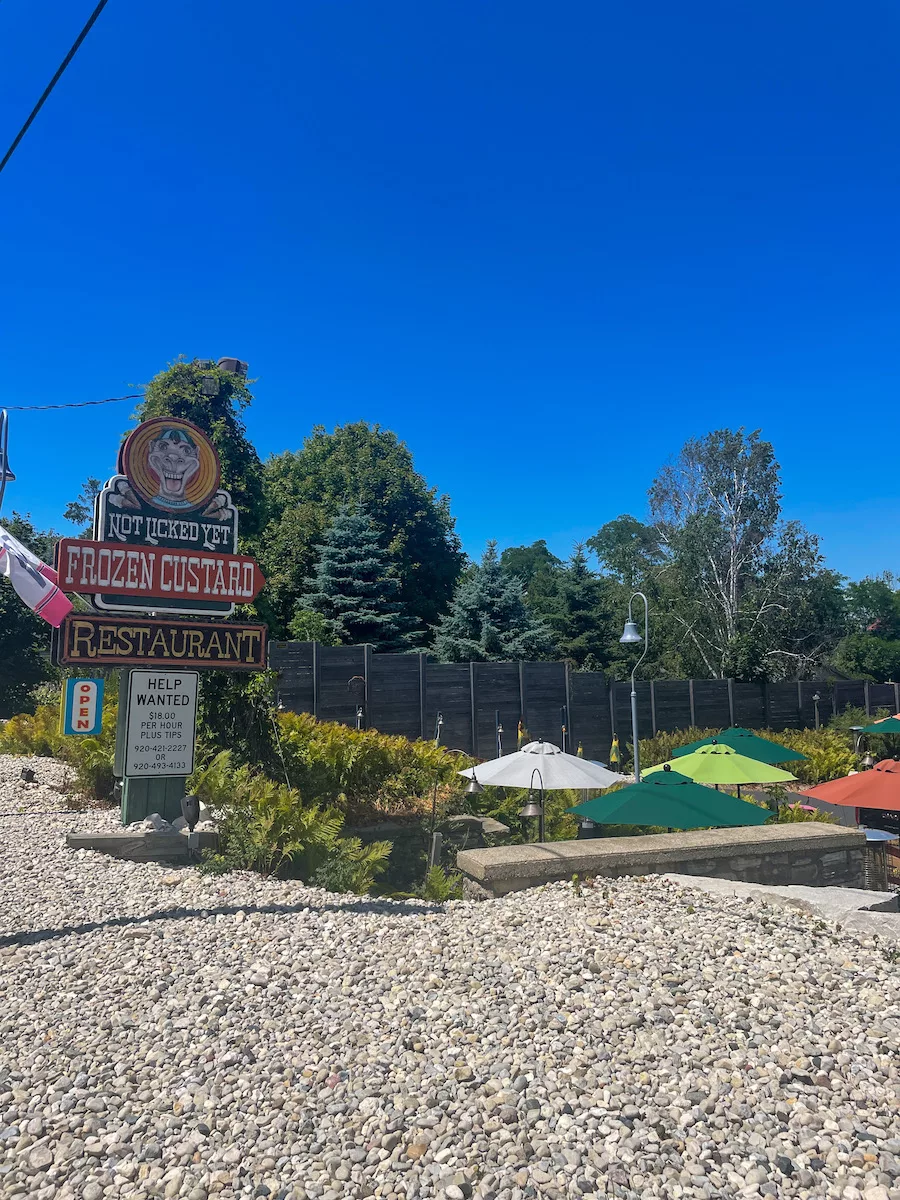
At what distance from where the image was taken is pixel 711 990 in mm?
4582

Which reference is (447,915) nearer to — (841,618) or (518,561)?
(841,618)

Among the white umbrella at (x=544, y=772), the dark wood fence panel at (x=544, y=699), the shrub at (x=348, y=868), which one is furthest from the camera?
the dark wood fence panel at (x=544, y=699)

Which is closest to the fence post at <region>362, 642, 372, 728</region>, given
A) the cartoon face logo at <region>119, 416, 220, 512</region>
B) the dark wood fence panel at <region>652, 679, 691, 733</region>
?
the cartoon face logo at <region>119, 416, 220, 512</region>

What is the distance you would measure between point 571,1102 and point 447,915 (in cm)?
265

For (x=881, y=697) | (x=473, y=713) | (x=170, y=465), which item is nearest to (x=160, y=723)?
(x=170, y=465)

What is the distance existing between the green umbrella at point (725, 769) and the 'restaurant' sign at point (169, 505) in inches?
232

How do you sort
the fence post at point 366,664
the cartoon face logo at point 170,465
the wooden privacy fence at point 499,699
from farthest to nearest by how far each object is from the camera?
the fence post at point 366,664
the wooden privacy fence at point 499,699
the cartoon face logo at point 170,465

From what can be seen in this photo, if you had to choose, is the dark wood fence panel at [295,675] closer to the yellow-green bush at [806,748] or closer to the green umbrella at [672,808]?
the yellow-green bush at [806,748]

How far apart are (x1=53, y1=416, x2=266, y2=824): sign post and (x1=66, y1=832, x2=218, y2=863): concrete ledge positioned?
899 millimetres

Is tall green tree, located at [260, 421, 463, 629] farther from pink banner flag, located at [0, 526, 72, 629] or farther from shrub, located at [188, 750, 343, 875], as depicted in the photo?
shrub, located at [188, 750, 343, 875]

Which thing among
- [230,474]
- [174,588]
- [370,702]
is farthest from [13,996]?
[230,474]

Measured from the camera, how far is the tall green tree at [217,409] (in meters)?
19.7

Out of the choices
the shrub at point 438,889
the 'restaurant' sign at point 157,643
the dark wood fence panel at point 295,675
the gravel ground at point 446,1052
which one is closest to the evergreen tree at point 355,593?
the dark wood fence panel at point 295,675

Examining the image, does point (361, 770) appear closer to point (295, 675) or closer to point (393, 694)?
point (295, 675)
